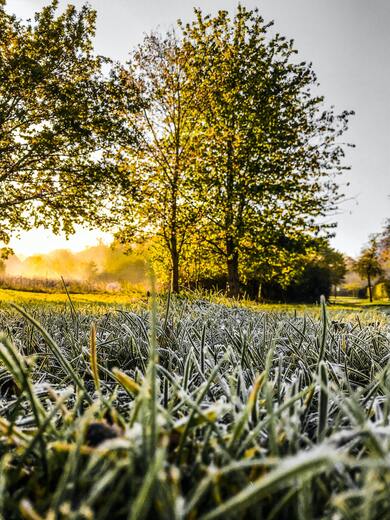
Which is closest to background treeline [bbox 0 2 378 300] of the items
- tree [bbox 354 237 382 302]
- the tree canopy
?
the tree canopy

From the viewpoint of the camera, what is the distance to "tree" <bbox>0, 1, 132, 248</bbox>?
9820 millimetres

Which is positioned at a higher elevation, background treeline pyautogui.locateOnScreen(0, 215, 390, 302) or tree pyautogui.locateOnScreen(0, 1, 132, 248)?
tree pyautogui.locateOnScreen(0, 1, 132, 248)

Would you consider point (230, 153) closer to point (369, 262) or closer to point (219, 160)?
point (219, 160)

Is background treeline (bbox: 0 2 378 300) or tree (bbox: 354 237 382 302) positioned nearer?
background treeline (bbox: 0 2 378 300)

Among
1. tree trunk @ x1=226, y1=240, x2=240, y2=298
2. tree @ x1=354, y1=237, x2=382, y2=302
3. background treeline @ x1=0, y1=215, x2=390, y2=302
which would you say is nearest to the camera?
tree trunk @ x1=226, y1=240, x2=240, y2=298

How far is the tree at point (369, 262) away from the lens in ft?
118

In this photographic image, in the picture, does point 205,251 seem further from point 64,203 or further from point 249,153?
point 64,203

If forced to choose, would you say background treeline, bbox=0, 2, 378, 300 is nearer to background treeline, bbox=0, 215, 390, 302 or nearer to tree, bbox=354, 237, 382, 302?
background treeline, bbox=0, 215, 390, 302

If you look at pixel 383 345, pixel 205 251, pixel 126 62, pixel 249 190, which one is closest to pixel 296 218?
pixel 249 190

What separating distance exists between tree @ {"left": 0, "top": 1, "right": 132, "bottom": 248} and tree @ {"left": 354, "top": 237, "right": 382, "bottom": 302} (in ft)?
107

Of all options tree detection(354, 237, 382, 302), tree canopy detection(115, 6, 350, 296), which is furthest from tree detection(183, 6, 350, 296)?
tree detection(354, 237, 382, 302)

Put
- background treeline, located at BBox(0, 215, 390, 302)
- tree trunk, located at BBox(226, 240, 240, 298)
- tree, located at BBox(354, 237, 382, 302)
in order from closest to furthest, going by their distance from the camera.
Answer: tree trunk, located at BBox(226, 240, 240, 298) → background treeline, located at BBox(0, 215, 390, 302) → tree, located at BBox(354, 237, 382, 302)

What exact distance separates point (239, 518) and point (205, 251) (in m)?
14.0

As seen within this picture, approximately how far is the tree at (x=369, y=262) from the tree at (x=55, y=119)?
32.7 metres
